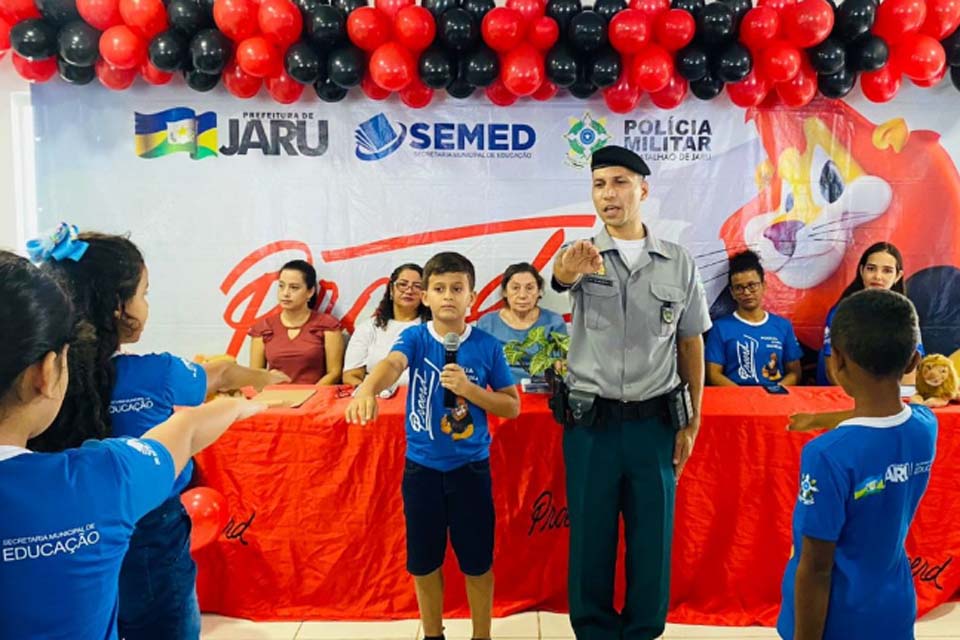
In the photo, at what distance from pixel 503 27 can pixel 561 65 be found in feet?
0.96

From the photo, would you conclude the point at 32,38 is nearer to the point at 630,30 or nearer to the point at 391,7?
the point at 391,7

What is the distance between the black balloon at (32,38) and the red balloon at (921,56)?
3656 mm

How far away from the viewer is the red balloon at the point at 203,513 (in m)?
2.38

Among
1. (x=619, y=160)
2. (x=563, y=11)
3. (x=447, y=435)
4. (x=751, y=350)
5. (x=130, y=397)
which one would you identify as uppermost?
(x=563, y=11)

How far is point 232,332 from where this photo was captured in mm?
3746

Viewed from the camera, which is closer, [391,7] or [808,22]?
[808,22]

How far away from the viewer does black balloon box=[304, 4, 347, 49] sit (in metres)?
3.06

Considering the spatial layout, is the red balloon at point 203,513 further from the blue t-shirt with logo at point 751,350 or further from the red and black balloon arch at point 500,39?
the blue t-shirt with logo at point 751,350

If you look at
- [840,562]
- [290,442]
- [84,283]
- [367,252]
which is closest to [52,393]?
[84,283]

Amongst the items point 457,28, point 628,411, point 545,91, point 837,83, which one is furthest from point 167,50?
→ point 837,83

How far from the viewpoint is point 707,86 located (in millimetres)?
3271

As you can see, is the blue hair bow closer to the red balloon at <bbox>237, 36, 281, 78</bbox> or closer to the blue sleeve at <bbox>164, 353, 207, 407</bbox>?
the blue sleeve at <bbox>164, 353, 207, 407</bbox>

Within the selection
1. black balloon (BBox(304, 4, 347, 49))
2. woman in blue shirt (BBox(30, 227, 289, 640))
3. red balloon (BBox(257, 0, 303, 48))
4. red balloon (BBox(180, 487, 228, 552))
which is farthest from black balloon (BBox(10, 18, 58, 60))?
woman in blue shirt (BBox(30, 227, 289, 640))

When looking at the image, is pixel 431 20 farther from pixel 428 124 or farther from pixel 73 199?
pixel 73 199
